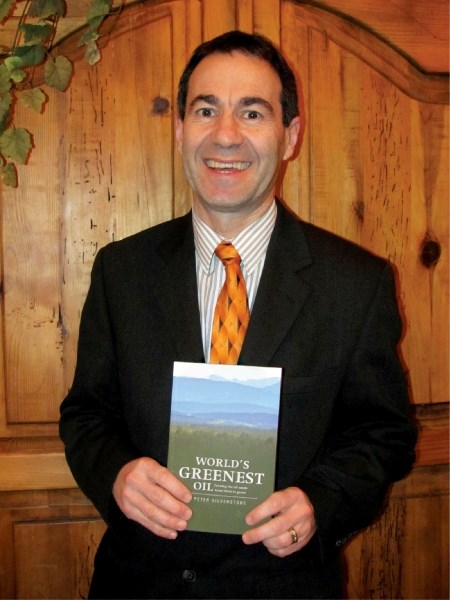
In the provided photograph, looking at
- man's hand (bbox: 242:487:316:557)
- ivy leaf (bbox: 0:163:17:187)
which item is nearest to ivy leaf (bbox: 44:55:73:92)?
ivy leaf (bbox: 0:163:17:187)

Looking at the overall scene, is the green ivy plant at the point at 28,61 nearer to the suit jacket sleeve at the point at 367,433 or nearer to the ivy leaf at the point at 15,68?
the ivy leaf at the point at 15,68

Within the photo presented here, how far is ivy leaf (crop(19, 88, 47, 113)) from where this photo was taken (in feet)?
4.68

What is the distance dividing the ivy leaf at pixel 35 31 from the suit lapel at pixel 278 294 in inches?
28.1

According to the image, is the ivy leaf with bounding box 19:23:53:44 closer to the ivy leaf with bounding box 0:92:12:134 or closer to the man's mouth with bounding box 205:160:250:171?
the ivy leaf with bounding box 0:92:12:134

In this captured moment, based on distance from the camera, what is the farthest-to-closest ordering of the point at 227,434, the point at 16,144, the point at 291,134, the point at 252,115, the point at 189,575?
the point at 16,144 < the point at 291,134 < the point at 252,115 < the point at 189,575 < the point at 227,434

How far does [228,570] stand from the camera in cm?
111

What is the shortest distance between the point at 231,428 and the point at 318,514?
0.25 m

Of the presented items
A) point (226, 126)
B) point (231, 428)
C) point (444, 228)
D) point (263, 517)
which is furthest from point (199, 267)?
point (444, 228)

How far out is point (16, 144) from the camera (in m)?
1.43

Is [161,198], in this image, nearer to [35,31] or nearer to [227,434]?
[35,31]

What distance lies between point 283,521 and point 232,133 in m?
0.72

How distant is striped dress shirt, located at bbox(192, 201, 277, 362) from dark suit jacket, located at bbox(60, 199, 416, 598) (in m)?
0.03

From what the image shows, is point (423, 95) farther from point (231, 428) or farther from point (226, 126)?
point (231, 428)

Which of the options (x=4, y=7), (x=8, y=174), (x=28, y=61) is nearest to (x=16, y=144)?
(x=8, y=174)
